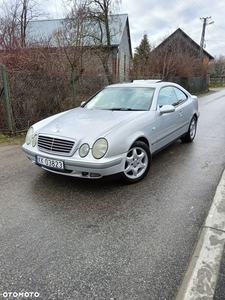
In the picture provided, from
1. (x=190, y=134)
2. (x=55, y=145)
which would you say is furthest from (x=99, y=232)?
(x=190, y=134)

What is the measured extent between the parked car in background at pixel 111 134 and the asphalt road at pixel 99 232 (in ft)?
1.24

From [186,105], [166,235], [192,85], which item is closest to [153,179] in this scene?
[166,235]

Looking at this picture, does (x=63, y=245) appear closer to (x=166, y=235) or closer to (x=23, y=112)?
(x=166, y=235)

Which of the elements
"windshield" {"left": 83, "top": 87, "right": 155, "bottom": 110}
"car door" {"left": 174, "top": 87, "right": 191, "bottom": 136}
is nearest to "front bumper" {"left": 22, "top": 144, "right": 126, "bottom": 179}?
"windshield" {"left": 83, "top": 87, "right": 155, "bottom": 110}

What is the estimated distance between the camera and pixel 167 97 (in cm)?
470

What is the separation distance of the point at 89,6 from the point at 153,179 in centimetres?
1233

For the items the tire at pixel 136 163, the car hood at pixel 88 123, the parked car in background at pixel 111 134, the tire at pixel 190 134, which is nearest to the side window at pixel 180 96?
the parked car in background at pixel 111 134

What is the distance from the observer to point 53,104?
7.60m

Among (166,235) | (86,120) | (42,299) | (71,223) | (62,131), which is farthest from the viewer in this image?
(86,120)

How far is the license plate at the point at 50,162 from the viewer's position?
10.3 ft

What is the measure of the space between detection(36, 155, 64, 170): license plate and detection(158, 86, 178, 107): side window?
2172 mm

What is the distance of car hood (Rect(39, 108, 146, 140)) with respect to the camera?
3227 millimetres

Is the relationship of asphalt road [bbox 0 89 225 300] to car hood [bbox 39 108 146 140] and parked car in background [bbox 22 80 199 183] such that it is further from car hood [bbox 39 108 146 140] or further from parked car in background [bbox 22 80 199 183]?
car hood [bbox 39 108 146 140]

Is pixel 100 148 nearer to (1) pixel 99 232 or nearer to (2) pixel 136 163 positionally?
(2) pixel 136 163
